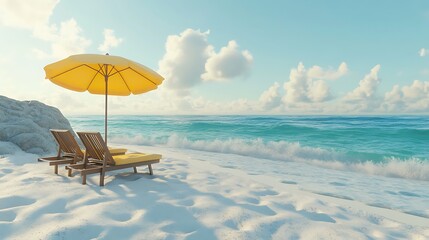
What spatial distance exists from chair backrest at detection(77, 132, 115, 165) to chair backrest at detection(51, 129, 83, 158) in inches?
22.4

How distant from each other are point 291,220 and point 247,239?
980 mm

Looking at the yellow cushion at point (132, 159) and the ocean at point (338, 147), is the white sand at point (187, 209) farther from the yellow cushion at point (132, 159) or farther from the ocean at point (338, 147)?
the ocean at point (338, 147)

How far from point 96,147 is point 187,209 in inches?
96.7

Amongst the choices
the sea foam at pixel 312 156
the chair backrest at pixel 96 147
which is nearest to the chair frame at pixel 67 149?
the chair backrest at pixel 96 147

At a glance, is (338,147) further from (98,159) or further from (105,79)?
(98,159)

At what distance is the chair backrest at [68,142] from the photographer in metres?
5.96

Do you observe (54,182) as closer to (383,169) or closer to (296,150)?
(383,169)

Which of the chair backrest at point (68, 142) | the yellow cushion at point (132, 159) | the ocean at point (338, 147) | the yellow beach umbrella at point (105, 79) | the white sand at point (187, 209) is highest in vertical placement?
the yellow beach umbrella at point (105, 79)

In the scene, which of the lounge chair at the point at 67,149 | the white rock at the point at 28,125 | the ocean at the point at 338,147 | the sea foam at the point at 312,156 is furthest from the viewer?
the ocean at the point at 338,147

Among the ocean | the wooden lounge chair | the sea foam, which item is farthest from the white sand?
the ocean

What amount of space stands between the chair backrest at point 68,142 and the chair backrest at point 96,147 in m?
0.57

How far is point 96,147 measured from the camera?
17.9ft

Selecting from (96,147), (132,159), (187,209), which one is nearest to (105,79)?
(96,147)

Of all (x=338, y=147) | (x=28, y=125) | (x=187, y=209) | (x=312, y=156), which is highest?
(x=28, y=125)
